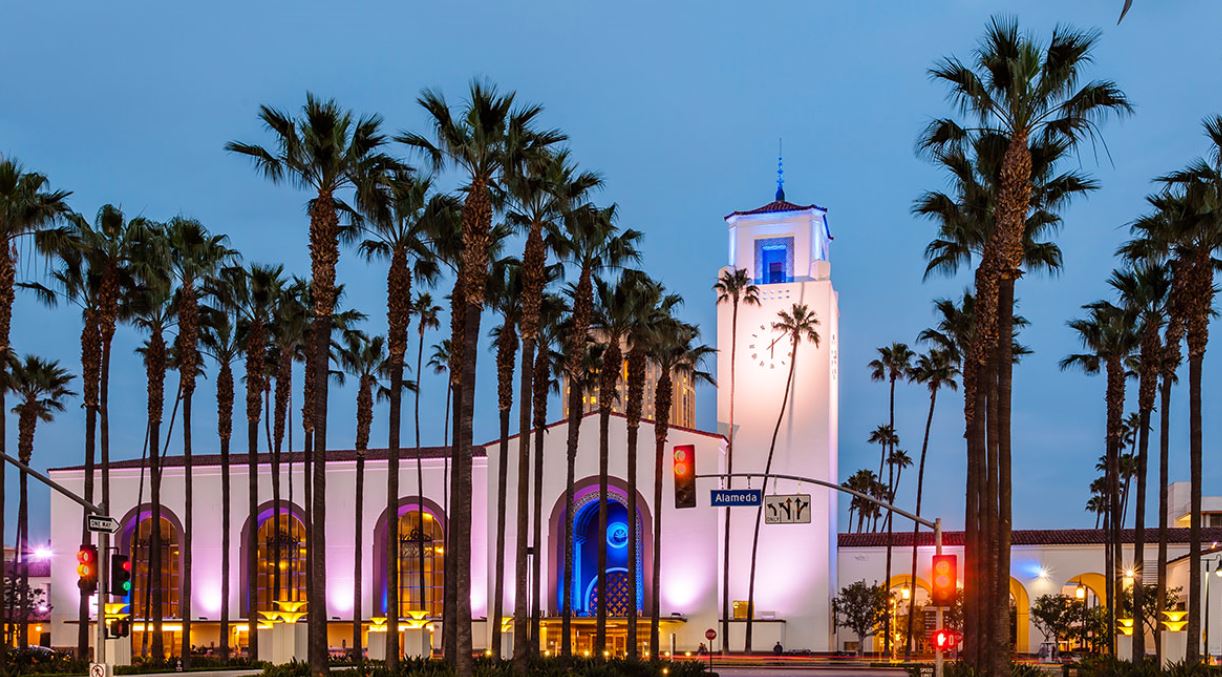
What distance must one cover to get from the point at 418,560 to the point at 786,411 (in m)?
20.0

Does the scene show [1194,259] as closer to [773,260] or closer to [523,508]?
[523,508]

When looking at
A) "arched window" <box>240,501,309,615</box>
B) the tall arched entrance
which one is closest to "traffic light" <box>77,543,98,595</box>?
the tall arched entrance

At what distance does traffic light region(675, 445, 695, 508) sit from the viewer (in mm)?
32719

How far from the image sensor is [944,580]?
26.1 meters

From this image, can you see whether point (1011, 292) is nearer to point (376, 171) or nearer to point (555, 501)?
point (376, 171)

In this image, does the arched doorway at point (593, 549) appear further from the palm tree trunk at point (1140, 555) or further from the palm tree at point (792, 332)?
the palm tree trunk at point (1140, 555)

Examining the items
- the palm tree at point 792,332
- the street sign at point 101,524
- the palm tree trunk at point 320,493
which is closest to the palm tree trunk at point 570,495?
the palm tree trunk at point 320,493

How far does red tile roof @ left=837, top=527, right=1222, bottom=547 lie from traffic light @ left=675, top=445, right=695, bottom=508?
1509 inches

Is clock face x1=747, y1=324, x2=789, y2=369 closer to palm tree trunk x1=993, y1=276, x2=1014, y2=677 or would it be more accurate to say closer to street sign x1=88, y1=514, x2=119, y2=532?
palm tree trunk x1=993, y1=276, x2=1014, y2=677

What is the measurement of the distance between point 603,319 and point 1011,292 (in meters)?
20.2

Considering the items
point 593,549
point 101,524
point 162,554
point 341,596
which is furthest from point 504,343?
point 162,554

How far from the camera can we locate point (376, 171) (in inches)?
1257

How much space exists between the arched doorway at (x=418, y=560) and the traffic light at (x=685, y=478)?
117ft

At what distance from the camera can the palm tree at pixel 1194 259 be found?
107 ft
